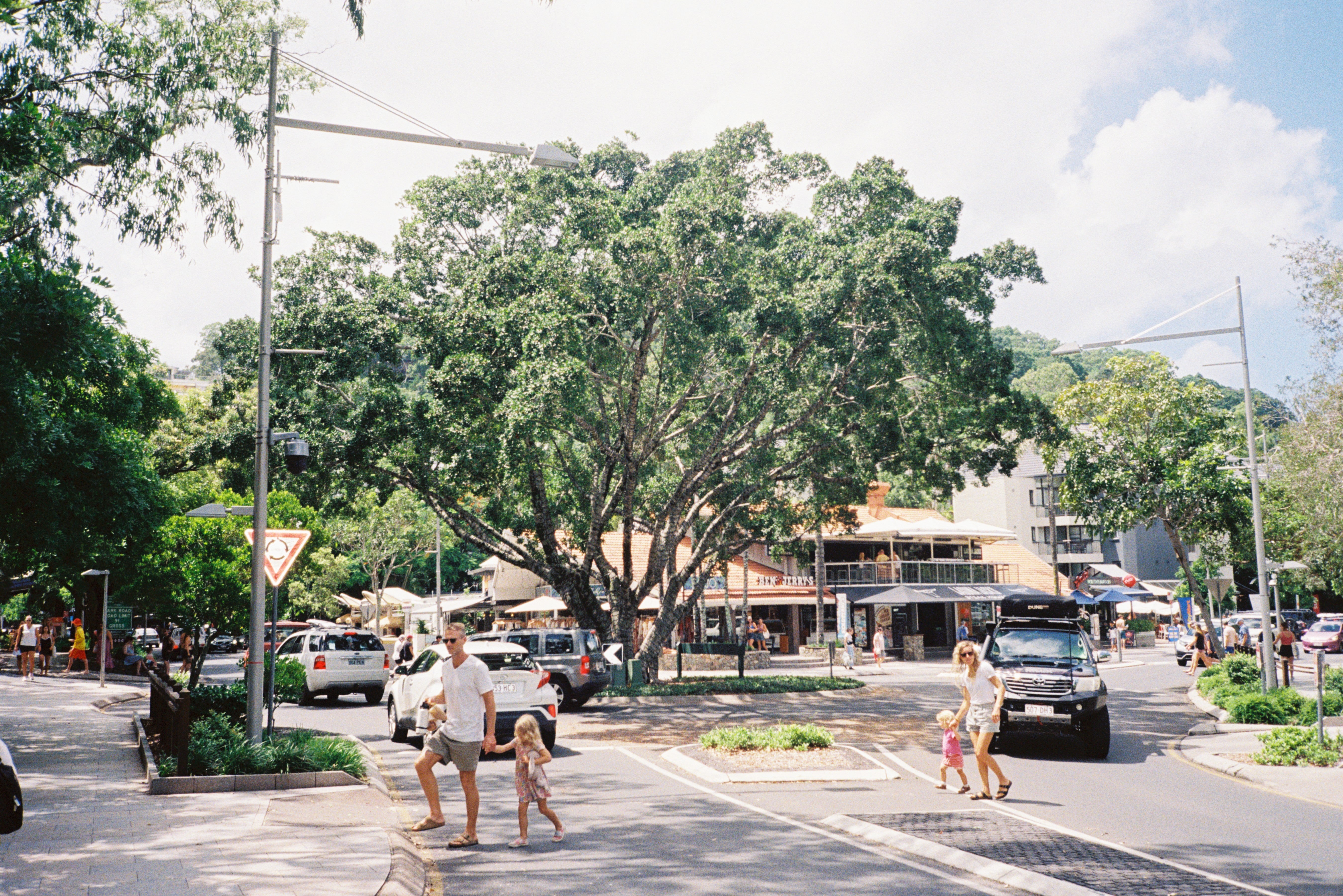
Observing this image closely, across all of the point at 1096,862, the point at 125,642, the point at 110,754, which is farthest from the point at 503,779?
the point at 125,642

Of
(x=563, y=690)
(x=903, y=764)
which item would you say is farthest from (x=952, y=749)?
(x=563, y=690)

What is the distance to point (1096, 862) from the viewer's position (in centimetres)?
832

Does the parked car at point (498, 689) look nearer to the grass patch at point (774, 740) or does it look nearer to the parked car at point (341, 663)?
the grass patch at point (774, 740)

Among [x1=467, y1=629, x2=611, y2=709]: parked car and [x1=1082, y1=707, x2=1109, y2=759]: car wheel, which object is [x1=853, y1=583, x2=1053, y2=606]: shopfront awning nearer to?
[x1=467, y1=629, x2=611, y2=709]: parked car

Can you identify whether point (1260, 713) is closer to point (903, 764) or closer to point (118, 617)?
point (903, 764)

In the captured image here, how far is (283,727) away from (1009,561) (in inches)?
1942

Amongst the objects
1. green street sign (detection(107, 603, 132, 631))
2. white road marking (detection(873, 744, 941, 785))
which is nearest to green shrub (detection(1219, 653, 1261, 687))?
white road marking (detection(873, 744, 941, 785))

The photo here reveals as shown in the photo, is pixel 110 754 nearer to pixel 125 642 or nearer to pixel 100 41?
pixel 100 41

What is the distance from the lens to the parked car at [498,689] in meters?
14.9

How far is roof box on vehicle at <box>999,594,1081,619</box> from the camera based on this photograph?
21.8 meters

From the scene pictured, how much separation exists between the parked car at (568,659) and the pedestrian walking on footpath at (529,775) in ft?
41.6

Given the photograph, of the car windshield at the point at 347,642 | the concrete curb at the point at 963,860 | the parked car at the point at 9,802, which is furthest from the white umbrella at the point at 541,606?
the parked car at the point at 9,802

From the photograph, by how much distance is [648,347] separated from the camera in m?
24.4

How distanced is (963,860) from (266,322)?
1016 centimetres
